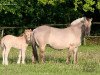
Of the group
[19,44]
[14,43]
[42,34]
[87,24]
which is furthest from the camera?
[42,34]

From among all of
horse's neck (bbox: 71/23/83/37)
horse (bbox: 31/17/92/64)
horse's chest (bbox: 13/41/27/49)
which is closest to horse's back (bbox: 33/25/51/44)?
horse (bbox: 31/17/92/64)

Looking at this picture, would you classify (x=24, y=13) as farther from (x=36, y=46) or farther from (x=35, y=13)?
(x=36, y=46)

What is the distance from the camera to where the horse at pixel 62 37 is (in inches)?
634

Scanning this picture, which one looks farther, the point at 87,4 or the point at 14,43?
the point at 87,4

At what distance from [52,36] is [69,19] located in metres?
15.7

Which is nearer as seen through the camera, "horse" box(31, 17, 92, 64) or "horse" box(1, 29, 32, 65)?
"horse" box(1, 29, 32, 65)

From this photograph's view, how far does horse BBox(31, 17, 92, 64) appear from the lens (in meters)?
16.1

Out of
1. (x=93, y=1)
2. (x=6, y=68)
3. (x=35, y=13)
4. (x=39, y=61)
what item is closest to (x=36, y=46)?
(x=39, y=61)

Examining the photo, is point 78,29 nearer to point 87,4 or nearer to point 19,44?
point 19,44

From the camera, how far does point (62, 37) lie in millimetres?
16281

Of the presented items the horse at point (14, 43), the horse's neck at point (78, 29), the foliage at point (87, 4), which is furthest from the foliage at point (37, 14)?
the horse at point (14, 43)

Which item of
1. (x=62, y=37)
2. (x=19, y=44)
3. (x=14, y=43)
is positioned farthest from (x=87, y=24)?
(x=14, y=43)

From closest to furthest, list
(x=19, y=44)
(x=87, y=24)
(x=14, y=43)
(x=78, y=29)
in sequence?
1. (x=14, y=43)
2. (x=19, y=44)
3. (x=87, y=24)
4. (x=78, y=29)

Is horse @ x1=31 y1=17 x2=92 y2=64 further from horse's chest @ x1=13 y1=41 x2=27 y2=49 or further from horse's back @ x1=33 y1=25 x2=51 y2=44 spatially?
horse's chest @ x1=13 y1=41 x2=27 y2=49
